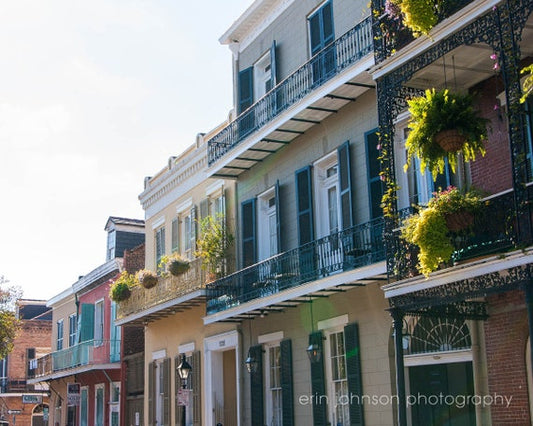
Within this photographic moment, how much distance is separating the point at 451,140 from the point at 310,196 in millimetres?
5839

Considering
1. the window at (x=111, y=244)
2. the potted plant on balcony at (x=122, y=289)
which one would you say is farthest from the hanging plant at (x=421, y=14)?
the window at (x=111, y=244)

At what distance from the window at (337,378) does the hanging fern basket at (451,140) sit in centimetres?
537

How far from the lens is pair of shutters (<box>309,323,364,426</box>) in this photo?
14633 mm

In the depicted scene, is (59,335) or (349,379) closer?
(349,379)

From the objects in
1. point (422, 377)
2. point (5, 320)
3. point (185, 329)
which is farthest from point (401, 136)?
point (5, 320)

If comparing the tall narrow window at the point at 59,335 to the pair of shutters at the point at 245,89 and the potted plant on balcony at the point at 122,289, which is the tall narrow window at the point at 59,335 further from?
the pair of shutters at the point at 245,89

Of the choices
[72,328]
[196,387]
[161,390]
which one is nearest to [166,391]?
[161,390]

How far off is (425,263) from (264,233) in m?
8.48

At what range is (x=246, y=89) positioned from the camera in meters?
20.3

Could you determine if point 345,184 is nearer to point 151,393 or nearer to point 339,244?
point 339,244

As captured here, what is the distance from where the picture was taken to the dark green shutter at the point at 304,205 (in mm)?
16797

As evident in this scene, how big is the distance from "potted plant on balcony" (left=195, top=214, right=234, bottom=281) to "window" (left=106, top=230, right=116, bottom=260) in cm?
1136

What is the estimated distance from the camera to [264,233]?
19047mm

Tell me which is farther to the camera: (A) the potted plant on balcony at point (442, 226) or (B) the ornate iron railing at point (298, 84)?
(B) the ornate iron railing at point (298, 84)
